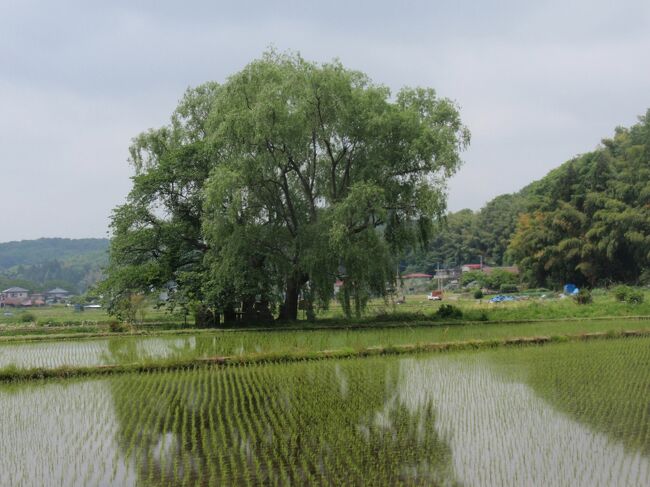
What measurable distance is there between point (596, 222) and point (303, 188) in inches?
1137

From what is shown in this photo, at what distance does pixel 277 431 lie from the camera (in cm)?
812

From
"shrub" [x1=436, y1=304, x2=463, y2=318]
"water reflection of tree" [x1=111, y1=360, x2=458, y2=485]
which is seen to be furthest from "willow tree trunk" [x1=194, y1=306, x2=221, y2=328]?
"water reflection of tree" [x1=111, y1=360, x2=458, y2=485]

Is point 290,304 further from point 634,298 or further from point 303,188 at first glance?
point 634,298

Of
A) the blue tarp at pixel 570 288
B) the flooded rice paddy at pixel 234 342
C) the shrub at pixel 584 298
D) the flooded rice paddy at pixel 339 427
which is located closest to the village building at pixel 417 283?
the blue tarp at pixel 570 288

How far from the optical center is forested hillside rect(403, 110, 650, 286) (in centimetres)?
4259

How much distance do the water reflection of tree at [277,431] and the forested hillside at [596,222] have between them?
28292 millimetres

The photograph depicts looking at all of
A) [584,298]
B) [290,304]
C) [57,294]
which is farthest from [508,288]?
[57,294]

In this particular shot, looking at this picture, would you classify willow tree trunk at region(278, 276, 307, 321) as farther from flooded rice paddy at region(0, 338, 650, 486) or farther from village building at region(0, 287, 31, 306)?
village building at region(0, 287, 31, 306)

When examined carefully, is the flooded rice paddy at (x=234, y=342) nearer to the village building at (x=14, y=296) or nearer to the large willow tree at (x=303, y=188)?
the large willow tree at (x=303, y=188)

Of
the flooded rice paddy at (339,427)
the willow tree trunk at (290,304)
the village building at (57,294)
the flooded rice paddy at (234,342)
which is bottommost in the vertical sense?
the flooded rice paddy at (339,427)

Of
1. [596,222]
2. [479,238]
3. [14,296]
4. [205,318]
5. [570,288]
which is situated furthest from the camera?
[14,296]

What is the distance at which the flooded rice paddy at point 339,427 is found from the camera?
257 inches

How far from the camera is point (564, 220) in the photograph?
48.2m

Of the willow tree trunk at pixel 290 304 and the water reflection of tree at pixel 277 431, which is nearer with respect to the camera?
the water reflection of tree at pixel 277 431
